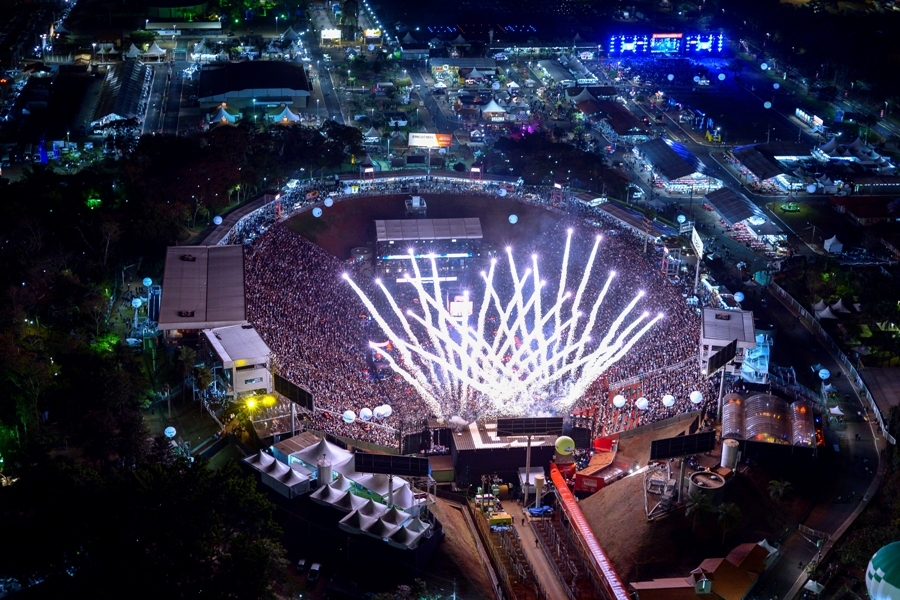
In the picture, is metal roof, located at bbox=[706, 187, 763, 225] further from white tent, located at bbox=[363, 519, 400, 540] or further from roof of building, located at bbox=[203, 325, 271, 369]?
white tent, located at bbox=[363, 519, 400, 540]

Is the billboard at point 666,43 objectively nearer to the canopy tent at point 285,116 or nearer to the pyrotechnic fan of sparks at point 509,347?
the canopy tent at point 285,116

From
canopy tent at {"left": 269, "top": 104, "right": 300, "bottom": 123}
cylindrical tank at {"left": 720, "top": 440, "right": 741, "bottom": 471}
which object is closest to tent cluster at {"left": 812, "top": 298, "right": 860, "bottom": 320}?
cylindrical tank at {"left": 720, "top": 440, "right": 741, "bottom": 471}

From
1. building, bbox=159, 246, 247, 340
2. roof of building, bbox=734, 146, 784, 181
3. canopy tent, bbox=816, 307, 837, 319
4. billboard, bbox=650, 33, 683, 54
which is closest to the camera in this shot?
building, bbox=159, 246, 247, 340

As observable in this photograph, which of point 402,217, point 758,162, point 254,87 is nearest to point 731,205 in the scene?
point 758,162

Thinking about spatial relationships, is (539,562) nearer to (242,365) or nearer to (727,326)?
(242,365)

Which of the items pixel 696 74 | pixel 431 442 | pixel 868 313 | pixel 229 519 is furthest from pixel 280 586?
pixel 696 74

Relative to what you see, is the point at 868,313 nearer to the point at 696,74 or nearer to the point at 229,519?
the point at 229,519
